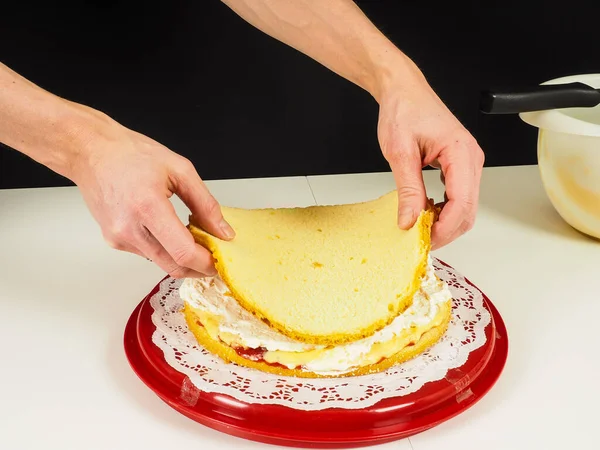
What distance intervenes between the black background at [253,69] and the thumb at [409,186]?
0.67 m

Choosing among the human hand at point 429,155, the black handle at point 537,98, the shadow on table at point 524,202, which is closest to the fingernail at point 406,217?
the human hand at point 429,155

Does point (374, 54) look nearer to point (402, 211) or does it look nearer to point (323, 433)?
point (402, 211)

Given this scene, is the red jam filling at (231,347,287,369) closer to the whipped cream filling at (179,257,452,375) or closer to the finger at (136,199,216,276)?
the whipped cream filling at (179,257,452,375)

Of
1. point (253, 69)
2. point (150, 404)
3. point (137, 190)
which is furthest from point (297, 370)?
point (253, 69)

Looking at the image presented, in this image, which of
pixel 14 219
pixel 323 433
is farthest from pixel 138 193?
pixel 14 219

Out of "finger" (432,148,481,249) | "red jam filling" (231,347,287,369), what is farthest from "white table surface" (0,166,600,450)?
"finger" (432,148,481,249)

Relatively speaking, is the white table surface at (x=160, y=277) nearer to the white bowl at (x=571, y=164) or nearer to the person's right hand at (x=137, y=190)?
the white bowl at (x=571, y=164)

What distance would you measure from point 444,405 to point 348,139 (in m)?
0.99

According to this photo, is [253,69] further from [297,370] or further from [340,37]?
[297,370]

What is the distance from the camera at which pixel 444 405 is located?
3.26ft

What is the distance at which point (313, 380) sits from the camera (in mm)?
1016

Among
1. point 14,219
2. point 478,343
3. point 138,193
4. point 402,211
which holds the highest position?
point 138,193

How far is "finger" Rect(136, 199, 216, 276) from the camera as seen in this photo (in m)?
0.96

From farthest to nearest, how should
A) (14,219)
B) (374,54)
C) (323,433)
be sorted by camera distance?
(14,219)
(374,54)
(323,433)
